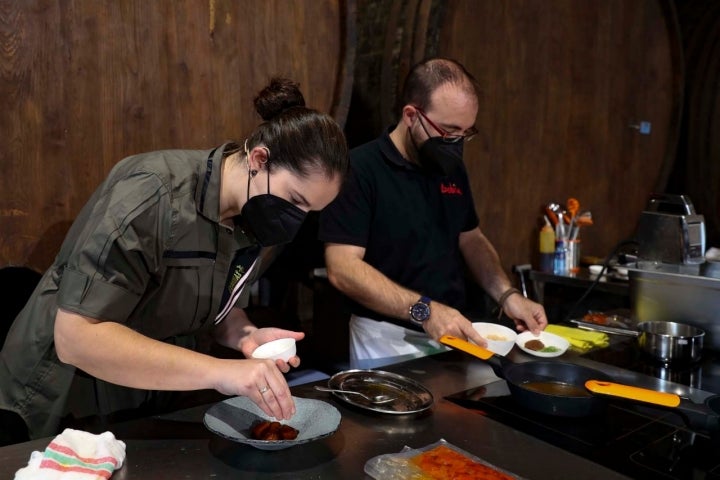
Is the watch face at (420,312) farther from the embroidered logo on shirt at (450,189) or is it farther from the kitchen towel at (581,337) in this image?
the embroidered logo on shirt at (450,189)

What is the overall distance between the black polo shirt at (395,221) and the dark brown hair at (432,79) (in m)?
0.16

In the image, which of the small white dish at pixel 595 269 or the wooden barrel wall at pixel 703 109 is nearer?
the small white dish at pixel 595 269

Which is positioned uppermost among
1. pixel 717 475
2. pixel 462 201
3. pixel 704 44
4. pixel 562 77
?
pixel 704 44

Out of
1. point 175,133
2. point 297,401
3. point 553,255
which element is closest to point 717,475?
point 297,401

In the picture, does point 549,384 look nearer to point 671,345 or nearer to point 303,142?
point 671,345

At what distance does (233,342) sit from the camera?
4.54 ft

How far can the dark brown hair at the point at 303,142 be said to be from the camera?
1.15 metres

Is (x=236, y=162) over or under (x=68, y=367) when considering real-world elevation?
over

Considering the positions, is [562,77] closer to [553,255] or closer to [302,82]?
[553,255]

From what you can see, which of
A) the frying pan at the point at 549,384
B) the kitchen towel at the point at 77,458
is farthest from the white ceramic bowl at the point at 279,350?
the frying pan at the point at 549,384

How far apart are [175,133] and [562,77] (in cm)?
166

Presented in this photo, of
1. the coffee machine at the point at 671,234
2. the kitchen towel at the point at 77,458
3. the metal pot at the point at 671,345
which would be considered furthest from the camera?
the coffee machine at the point at 671,234

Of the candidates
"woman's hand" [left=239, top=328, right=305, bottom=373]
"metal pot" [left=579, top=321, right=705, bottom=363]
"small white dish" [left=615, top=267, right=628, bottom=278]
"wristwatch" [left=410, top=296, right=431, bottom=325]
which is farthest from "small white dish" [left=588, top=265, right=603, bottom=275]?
"woman's hand" [left=239, top=328, right=305, bottom=373]

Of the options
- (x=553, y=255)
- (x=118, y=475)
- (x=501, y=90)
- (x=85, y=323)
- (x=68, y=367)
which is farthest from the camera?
(x=553, y=255)
